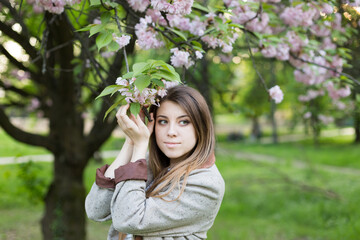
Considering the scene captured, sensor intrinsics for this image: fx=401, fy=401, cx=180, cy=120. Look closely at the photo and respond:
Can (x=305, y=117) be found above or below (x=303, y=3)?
below

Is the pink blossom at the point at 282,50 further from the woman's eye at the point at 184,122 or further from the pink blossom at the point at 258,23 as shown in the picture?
the woman's eye at the point at 184,122

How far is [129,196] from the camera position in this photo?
4.52 feet

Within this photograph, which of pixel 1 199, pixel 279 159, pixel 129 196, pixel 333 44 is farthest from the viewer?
pixel 279 159

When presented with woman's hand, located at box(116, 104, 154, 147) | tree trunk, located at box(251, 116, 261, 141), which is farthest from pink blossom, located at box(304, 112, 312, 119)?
tree trunk, located at box(251, 116, 261, 141)

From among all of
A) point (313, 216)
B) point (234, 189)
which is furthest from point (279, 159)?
point (313, 216)

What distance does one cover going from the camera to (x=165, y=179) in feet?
5.10

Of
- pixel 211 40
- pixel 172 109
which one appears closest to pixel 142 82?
pixel 172 109

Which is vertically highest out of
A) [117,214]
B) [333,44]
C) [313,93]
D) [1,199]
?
[333,44]

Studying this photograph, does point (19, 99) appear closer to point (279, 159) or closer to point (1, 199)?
point (1, 199)

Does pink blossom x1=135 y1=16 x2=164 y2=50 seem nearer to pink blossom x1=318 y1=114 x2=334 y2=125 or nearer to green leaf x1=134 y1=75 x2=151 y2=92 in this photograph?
green leaf x1=134 y1=75 x2=151 y2=92

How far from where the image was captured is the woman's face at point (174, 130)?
5.24 ft

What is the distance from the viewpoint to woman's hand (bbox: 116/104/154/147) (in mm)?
1442

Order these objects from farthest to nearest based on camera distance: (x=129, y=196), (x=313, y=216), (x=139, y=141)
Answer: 1. (x=313, y=216)
2. (x=139, y=141)
3. (x=129, y=196)

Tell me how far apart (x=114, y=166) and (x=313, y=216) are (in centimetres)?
600
